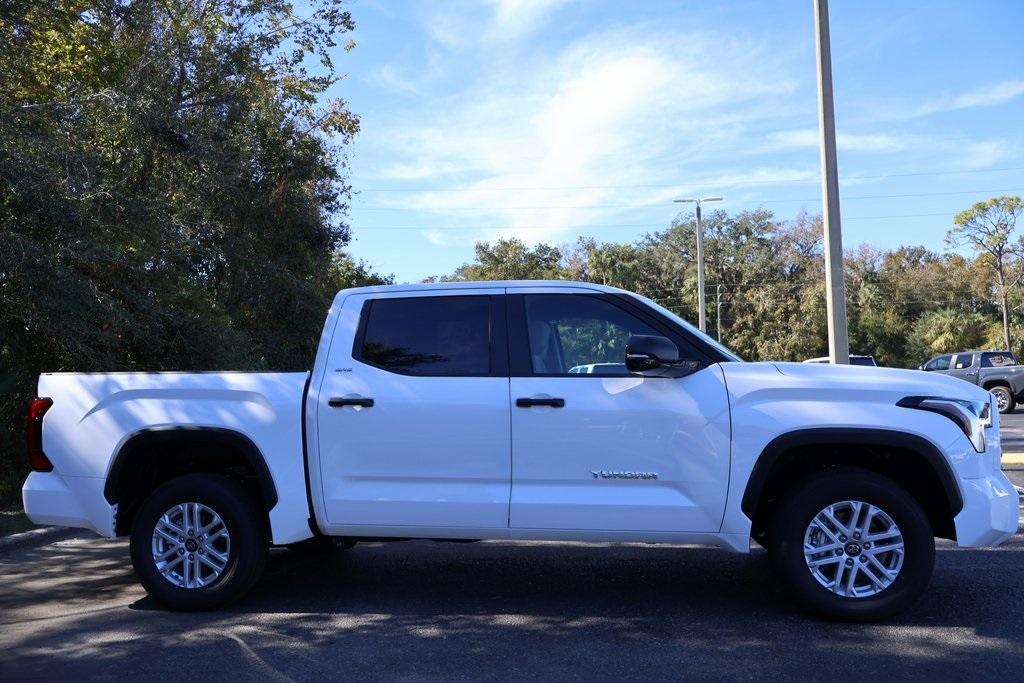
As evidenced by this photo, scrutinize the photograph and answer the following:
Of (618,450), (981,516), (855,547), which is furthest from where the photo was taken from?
(618,450)

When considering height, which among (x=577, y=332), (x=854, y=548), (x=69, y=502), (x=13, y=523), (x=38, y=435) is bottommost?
(x=13, y=523)

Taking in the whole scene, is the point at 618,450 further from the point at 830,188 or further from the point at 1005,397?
the point at 1005,397

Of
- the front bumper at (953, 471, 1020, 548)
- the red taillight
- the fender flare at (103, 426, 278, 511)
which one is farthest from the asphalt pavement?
the red taillight

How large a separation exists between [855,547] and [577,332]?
6.51 feet

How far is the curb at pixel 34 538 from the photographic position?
8.06 m

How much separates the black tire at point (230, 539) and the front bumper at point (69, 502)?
220 millimetres

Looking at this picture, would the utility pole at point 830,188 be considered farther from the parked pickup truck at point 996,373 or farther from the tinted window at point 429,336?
the parked pickup truck at point 996,373

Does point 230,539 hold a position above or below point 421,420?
below

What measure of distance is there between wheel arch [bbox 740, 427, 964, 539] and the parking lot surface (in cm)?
63

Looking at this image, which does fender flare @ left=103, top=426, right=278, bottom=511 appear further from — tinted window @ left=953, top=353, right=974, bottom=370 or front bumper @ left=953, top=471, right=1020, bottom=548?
tinted window @ left=953, top=353, right=974, bottom=370

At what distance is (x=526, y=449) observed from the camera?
5531 millimetres

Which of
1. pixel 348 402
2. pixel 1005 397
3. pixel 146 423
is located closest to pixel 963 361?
pixel 1005 397

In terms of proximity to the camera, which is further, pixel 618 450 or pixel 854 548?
pixel 618 450

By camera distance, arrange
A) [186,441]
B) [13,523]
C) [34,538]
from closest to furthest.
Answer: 1. [186,441]
2. [34,538]
3. [13,523]
